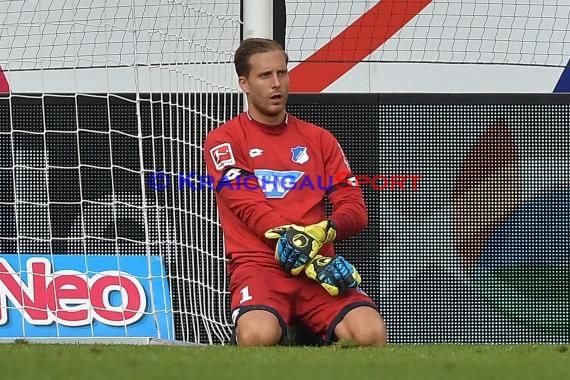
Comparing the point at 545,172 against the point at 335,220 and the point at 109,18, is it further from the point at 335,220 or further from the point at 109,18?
the point at 109,18

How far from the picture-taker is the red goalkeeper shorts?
18.9 feet

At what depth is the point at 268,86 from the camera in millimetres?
6059

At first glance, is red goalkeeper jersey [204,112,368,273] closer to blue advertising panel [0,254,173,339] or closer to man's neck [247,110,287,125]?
man's neck [247,110,287,125]

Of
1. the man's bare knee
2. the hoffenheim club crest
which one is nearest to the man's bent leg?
the man's bare knee

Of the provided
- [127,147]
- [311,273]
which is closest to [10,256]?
[127,147]

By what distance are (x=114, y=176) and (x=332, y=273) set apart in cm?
222

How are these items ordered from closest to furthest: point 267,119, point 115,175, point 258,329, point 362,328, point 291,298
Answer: point 258,329, point 362,328, point 291,298, point 267,119, point 115,175

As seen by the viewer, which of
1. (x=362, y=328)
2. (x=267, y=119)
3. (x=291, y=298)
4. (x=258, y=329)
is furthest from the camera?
(x=267, y=119)

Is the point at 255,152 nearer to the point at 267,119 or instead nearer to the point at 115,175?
the point at 267,119

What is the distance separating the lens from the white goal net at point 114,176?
712 cm

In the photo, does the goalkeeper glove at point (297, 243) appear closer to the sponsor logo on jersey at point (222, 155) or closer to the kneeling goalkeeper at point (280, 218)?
the kneeling goalkeeper at point (280, 218)

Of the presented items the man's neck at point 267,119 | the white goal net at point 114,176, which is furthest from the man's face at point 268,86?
the white goal net at point 114,176

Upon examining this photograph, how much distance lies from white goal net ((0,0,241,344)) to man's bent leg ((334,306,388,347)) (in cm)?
152

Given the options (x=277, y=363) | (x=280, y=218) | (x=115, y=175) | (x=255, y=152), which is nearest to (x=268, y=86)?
(x=255, y=152)
